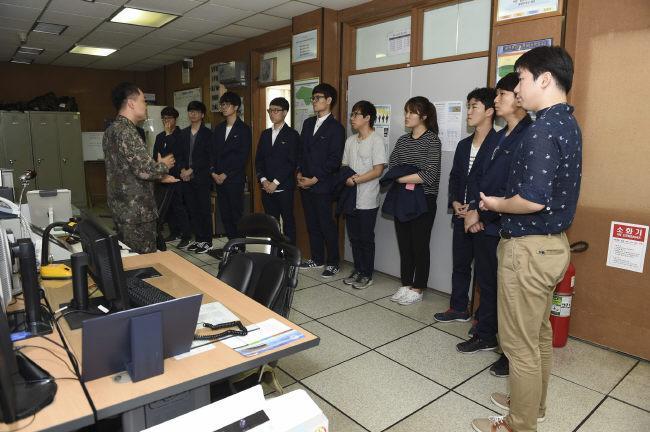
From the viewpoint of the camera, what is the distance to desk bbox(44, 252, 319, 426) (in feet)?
3.83

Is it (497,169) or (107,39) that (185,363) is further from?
(107,39)

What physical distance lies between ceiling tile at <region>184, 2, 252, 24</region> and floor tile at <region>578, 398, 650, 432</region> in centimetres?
468

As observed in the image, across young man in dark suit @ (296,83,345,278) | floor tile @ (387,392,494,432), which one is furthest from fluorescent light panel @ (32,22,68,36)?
floor tile @ (387,392,494,432)

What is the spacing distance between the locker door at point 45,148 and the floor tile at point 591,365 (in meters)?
8.76

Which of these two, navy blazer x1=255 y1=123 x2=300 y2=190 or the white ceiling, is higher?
the white ceiling

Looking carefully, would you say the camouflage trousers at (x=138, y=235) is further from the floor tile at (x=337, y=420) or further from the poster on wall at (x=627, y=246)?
the poster on wall at (x=627, y=246)

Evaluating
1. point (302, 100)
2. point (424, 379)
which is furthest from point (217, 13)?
point (424, 379)

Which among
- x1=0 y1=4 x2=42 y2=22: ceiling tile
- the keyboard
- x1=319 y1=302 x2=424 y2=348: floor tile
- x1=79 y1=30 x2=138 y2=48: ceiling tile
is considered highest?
x1=79 y1=30 x2=138 y2=48: ceiling tile

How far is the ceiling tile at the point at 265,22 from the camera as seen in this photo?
5008 mm

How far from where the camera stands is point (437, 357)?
2826mm

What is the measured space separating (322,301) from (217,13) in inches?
134

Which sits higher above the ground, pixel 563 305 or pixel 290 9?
pixel 290 9

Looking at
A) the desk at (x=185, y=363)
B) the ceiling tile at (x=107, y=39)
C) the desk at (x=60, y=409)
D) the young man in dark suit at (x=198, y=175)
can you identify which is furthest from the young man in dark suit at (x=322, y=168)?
the ceiling tile at (x=107, y=39)

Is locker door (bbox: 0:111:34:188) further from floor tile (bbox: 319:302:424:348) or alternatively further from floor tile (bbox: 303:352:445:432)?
floor tile (bbox: 303:352:445:432)
